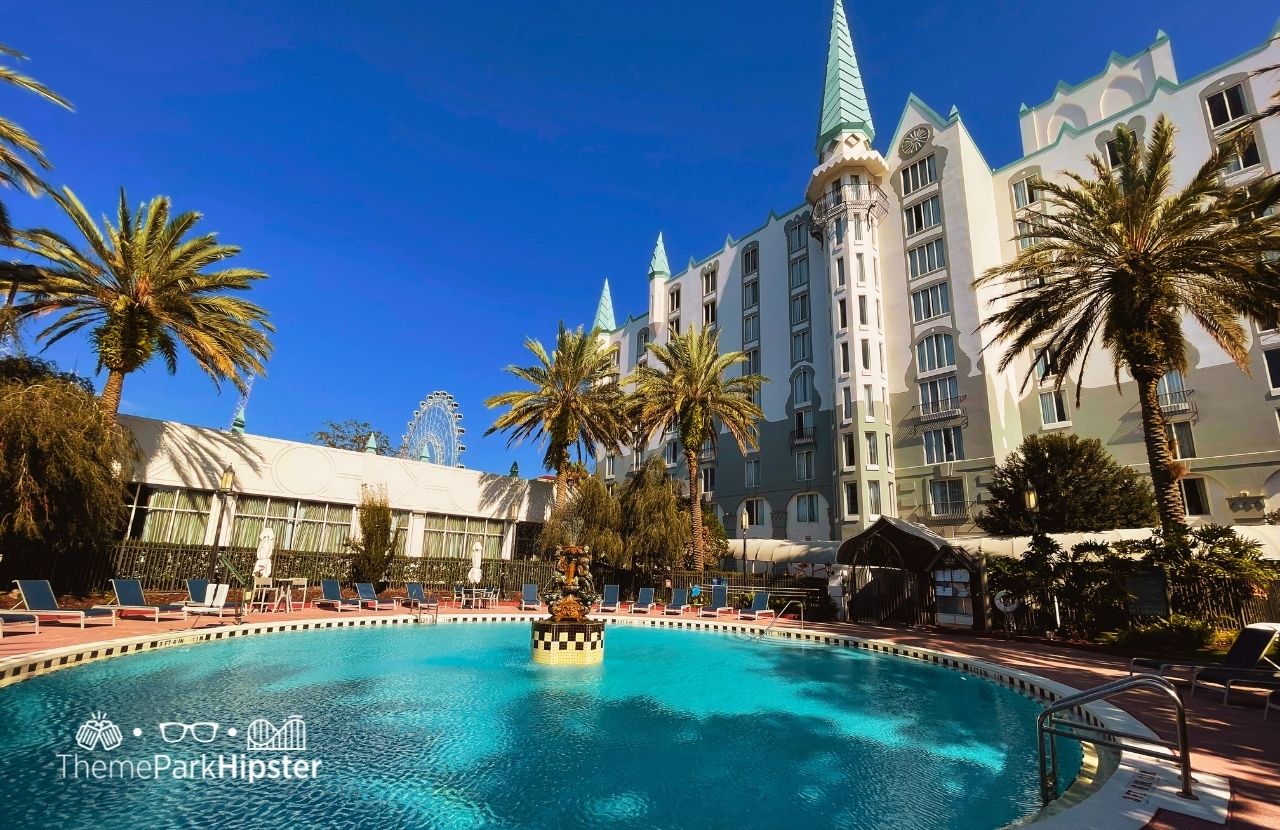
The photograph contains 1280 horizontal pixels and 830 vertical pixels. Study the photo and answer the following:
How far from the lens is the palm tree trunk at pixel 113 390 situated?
1861cm

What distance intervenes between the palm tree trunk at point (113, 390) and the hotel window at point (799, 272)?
1510 inches

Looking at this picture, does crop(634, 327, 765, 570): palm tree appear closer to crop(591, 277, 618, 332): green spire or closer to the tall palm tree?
the tall palm tree

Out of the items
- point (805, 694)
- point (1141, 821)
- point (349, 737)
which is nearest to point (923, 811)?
point (1141, 821)

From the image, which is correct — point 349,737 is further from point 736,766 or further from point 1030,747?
point 1030,747

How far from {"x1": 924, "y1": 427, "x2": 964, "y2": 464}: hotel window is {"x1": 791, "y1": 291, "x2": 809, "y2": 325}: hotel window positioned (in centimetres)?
1214

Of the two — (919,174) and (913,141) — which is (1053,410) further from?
(913,141)

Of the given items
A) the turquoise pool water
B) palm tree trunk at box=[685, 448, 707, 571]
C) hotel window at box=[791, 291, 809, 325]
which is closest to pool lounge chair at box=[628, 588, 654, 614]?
palm tree trunk at box=[685, 448, 707, 571]

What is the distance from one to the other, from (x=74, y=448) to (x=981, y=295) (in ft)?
134

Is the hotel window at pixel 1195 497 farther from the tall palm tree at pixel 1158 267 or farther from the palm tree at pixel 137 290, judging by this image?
the palm tree at pixel 137 290

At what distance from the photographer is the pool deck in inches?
207

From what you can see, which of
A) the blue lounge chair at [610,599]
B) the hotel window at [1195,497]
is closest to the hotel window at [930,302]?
the hotel window at [1195,497]

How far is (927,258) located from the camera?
123 feet

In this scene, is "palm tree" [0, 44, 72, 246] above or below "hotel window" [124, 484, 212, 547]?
above

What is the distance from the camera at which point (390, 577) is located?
25.8 m
